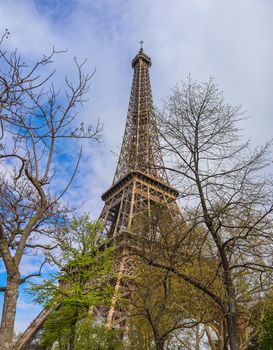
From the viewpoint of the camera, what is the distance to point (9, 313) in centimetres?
585

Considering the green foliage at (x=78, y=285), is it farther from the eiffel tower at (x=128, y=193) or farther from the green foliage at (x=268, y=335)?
the green foliage at (x=268, y=335)

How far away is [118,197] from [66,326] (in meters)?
26.7

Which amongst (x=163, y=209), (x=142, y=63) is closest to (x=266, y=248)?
(x=163, y=209)

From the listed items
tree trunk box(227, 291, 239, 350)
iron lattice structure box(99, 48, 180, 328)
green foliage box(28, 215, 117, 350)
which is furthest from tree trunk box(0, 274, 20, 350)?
iron lattice structure box(99, 48, 180, 328)

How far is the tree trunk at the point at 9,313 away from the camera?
567 centimetres

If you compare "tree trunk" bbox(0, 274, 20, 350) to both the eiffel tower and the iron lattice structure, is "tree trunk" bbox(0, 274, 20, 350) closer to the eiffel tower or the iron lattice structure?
the eiffel tower

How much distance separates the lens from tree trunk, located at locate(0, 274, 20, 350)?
5.67 metres

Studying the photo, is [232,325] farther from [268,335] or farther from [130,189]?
Answer: [130,189]

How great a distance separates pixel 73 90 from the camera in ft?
22.2

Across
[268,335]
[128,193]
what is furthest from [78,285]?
[128,193]

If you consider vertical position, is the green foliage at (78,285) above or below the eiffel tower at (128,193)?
below

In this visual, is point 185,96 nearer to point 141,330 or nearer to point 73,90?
point 73,90

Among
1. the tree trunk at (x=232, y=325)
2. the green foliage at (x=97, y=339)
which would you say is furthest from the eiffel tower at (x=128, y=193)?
the tree trunk at (x=232, y=325)

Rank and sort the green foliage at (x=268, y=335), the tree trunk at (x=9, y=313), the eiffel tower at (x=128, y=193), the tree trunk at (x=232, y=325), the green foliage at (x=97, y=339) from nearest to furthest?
the tree trunk at (x=9, y=313) < the tree trunk at (x=232, y=325) < the green foliage at (x=268, y=335) < the green foliage at (x=97, y=339) < the eiffel tower at (x=128, y=193)
